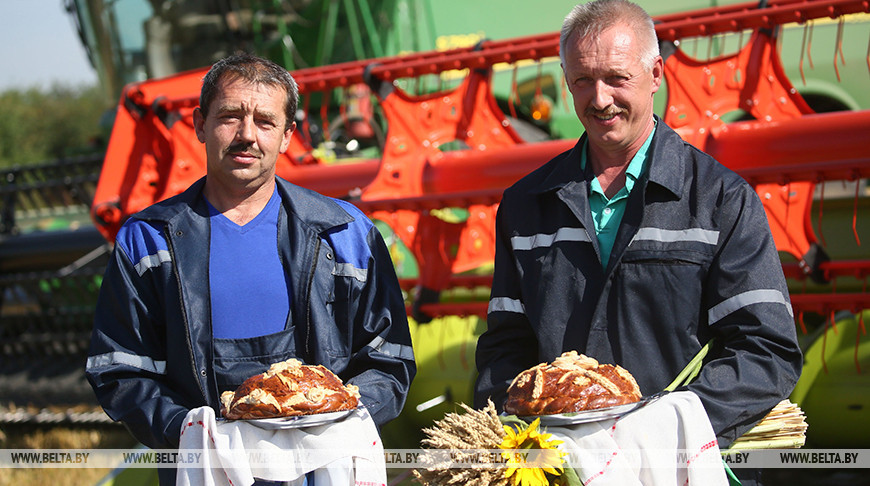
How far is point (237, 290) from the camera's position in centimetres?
207

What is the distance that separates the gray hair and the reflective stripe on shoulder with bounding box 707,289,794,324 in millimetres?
540

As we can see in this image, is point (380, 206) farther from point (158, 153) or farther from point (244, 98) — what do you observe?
point (244, 98)

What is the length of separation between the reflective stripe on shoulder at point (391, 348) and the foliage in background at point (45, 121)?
116 ft

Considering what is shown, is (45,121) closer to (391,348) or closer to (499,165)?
(499,165)

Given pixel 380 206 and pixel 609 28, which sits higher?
pixel 609 28

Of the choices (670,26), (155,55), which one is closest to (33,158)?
(155,55)

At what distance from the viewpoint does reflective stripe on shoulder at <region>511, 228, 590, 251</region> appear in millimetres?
1995

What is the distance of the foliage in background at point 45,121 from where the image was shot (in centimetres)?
3659

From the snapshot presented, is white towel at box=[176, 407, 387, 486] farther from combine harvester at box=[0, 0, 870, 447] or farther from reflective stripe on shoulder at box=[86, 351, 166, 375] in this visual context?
combine harvester at box=[0, 0, 870, 447]

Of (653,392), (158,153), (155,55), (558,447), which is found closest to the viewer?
(558,447)

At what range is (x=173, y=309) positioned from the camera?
80.7 inches

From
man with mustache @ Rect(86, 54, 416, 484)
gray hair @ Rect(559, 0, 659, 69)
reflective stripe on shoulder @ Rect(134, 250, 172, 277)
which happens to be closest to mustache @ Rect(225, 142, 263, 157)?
man with mustache @ Rect(86, 54, 416, 484)

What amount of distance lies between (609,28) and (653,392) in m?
0.79

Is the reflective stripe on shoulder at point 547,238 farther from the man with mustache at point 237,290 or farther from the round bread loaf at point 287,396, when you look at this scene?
the round bread loaf at point 287,396
